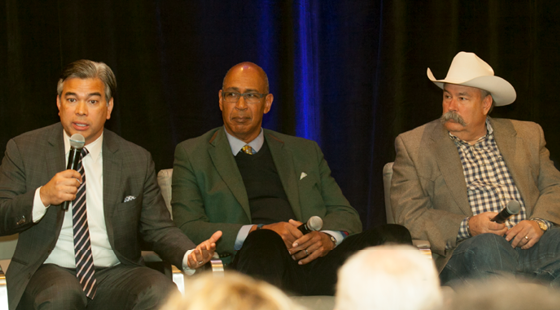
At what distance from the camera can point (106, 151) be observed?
2500 mm

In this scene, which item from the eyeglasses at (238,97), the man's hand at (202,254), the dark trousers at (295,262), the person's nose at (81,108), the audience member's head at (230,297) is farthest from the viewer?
the eyeglasses at (238,97)

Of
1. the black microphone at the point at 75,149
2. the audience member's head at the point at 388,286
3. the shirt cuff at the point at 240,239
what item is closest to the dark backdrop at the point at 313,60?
the shirt cuff at the point at 240,239

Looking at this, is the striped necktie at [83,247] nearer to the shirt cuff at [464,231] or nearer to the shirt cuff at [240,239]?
the shirt cuff at [240,239]

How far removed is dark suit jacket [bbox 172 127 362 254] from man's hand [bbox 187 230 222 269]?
1.47ft

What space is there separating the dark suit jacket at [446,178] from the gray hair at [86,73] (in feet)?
5.40

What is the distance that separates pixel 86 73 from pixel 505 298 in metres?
2.21

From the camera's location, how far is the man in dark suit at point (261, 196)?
2.58 m

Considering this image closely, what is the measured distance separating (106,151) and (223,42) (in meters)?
1.47

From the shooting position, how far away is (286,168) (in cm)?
309

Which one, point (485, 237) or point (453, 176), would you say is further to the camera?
point (453, 176)

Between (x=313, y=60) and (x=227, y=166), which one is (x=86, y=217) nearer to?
(x=227, y=166)

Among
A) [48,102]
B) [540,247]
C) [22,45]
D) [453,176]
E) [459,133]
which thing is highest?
[22,45]

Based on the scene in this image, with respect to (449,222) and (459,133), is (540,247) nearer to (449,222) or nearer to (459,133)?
(449,222)

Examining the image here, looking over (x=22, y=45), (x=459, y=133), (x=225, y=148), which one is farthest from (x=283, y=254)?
(x=22, y=45)
